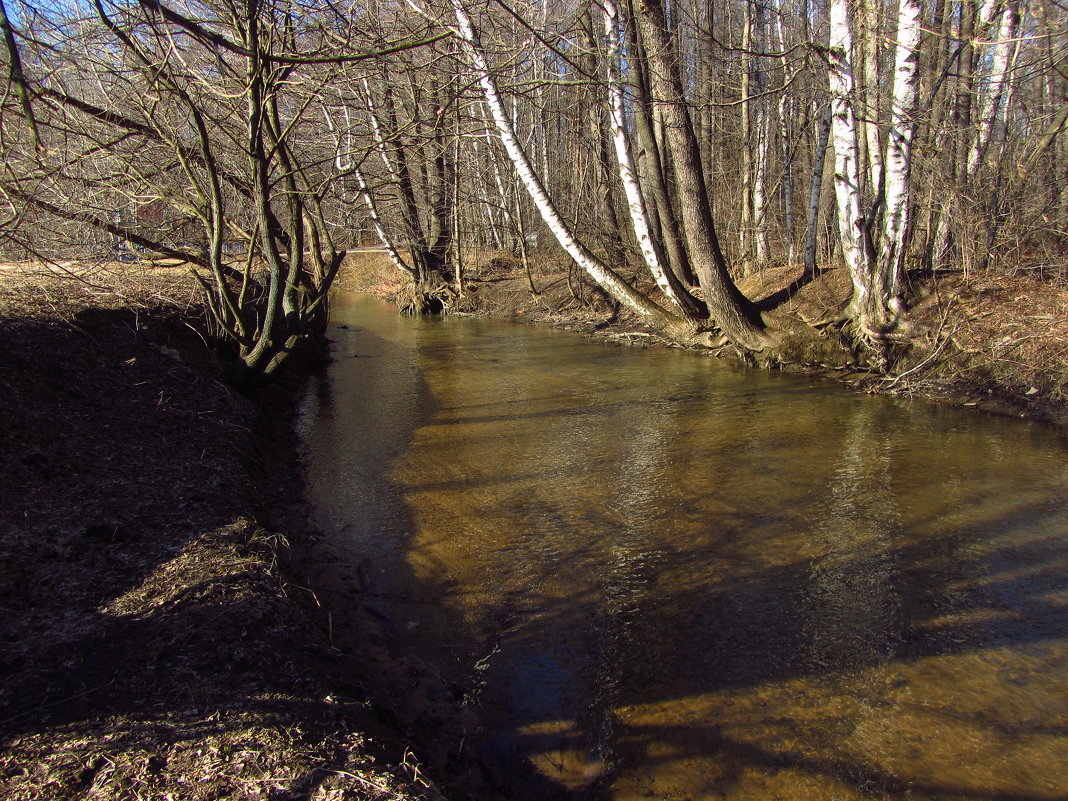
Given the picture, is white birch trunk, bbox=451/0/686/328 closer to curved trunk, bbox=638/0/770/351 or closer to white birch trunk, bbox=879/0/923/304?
curved trunk, bbox=638/0/770/351

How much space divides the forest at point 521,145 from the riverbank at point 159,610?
1278mm

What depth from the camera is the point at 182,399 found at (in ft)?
22.5

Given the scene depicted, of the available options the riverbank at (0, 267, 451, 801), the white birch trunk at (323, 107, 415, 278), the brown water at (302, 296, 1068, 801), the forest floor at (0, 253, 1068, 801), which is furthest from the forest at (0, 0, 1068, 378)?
the brown water at (302, 296, 1068, 801)

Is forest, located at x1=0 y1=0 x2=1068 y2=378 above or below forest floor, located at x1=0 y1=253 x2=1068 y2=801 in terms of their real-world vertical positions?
above

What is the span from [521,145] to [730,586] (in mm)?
9853

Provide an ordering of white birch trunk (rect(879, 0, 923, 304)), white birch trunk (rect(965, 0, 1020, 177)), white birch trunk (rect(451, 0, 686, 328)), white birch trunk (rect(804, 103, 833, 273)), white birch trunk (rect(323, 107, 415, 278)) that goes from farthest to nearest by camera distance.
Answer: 1. white birch trunk (rect(804, 103, 833, 273))
2. white birch trunk (rect(451, 0, 686, 328))
3. white birch trunk (rect(965, 0, 1020, 177))
4. white birch trunk (rect(323, 107, 415, 278))
5. white birch trunk (rect(879, 0, 923, 304))

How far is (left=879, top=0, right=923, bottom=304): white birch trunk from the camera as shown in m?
9.36

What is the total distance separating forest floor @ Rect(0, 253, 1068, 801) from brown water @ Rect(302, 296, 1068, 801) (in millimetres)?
537

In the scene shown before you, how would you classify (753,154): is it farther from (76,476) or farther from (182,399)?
(76,476)

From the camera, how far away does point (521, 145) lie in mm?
12680

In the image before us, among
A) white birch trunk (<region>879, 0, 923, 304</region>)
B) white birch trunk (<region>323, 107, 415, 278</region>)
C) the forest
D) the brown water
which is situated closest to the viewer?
the brown water

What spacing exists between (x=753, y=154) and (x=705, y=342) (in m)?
6.99

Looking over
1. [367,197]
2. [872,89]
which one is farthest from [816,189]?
[367,197]

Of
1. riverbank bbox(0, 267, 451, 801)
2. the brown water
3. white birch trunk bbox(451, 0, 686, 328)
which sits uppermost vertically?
white birch trunk bbox(451, 0, 686, 328)
